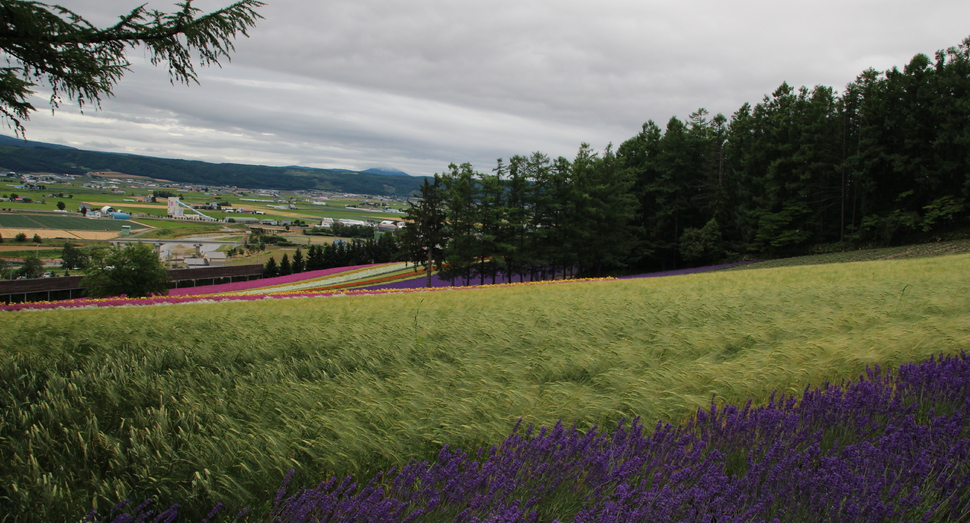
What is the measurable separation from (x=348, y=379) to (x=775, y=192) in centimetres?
5371

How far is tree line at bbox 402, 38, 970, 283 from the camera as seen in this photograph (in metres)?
41.0

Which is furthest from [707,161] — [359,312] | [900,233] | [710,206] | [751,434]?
[751,434]

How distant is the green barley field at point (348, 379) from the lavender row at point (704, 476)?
44cm

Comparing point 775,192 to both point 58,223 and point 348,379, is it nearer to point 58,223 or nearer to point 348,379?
point 348,379

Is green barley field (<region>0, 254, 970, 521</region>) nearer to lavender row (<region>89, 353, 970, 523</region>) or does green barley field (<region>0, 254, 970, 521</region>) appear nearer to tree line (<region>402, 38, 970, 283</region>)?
lavender row (<region>89, 353, 970, 523</region>)

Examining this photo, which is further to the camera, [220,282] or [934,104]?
[220,282]

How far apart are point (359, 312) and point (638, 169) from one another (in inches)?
2020

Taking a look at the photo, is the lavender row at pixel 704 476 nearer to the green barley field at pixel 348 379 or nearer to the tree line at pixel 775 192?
the green barley field at pixel 348 379


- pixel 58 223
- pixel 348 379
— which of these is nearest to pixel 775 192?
pixel 348 379

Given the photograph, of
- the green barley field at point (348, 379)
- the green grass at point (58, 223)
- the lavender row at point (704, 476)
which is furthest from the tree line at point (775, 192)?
the green grass at point (58, 223)

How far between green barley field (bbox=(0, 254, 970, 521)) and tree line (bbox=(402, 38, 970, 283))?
108 ft

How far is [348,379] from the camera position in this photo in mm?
5363

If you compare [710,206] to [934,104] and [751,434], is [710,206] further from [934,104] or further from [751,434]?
[751,434]

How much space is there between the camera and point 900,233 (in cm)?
4331
